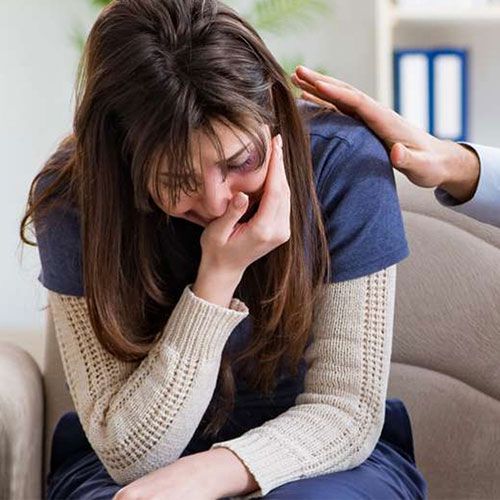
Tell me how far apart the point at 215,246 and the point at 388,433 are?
1.30ft

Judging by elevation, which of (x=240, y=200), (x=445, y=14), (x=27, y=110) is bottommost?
(x=27, y=110)

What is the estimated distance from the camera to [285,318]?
146 cm

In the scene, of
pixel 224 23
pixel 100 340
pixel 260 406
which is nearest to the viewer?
pixel 224 23

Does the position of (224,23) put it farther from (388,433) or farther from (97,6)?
(97,6)

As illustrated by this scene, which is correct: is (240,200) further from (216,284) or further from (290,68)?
(290,68)

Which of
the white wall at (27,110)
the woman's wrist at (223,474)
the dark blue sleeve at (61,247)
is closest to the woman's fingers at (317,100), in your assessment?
the dark blue sleeve at (61,247)

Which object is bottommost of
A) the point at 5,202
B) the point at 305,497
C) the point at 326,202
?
the point at 5,202

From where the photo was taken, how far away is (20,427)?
166 centimetres

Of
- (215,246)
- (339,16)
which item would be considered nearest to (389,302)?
(215,246)

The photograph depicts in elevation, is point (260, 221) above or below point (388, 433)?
above

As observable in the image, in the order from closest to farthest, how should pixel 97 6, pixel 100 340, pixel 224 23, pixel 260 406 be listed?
pixel 224 23
pixel 100 340
pixel 260 406
pixel 97 6

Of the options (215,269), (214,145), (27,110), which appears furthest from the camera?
(27,110)

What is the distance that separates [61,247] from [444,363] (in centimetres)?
60

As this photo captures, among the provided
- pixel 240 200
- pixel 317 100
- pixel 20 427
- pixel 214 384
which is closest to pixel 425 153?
pixel 317 100
